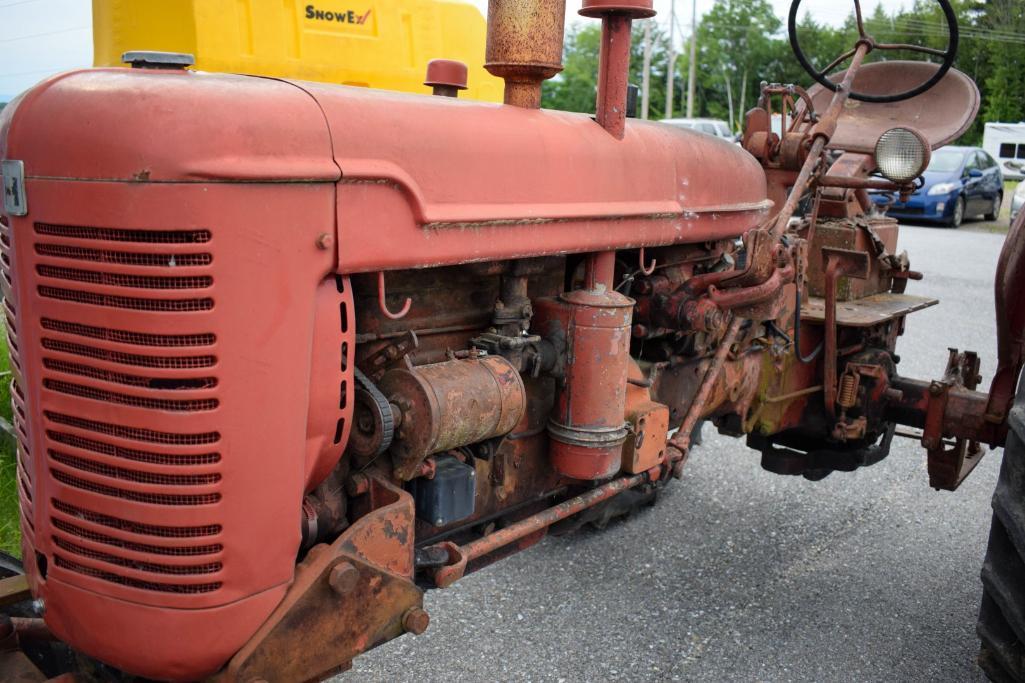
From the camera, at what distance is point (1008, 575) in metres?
2.38

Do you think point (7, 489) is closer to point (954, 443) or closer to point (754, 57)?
point (954, 443)

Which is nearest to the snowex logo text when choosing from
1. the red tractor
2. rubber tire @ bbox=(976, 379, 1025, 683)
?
the red tractor

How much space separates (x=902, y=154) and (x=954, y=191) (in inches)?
558

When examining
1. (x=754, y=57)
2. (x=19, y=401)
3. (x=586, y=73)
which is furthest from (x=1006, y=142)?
(x=19, y=401)

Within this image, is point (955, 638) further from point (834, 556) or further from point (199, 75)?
point (199, 75)

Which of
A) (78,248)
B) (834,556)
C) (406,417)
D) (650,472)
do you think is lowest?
(834,556)

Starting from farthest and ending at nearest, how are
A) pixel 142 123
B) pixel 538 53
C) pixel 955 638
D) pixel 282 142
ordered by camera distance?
1. pixel 955 638
2. pixel 538 53
3. pixel 282 142
4. pixel 142 123

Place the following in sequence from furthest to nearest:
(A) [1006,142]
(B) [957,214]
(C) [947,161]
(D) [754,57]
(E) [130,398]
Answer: (D) [754,57], (A) [1006,142], (C) [947,161], (B) [957,214], (E) [130,398]

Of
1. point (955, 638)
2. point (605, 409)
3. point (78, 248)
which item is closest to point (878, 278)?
point (955, 638)

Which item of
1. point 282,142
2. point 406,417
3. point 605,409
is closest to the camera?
point 282,142

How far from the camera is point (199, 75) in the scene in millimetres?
1646

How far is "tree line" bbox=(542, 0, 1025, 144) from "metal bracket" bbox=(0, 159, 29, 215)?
91.6 feet

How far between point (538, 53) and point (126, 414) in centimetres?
122

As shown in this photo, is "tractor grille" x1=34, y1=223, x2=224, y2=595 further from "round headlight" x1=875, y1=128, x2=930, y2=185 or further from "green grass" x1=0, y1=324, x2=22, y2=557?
"round headlight" x1=875, y1=128, x2=930, y2=185
